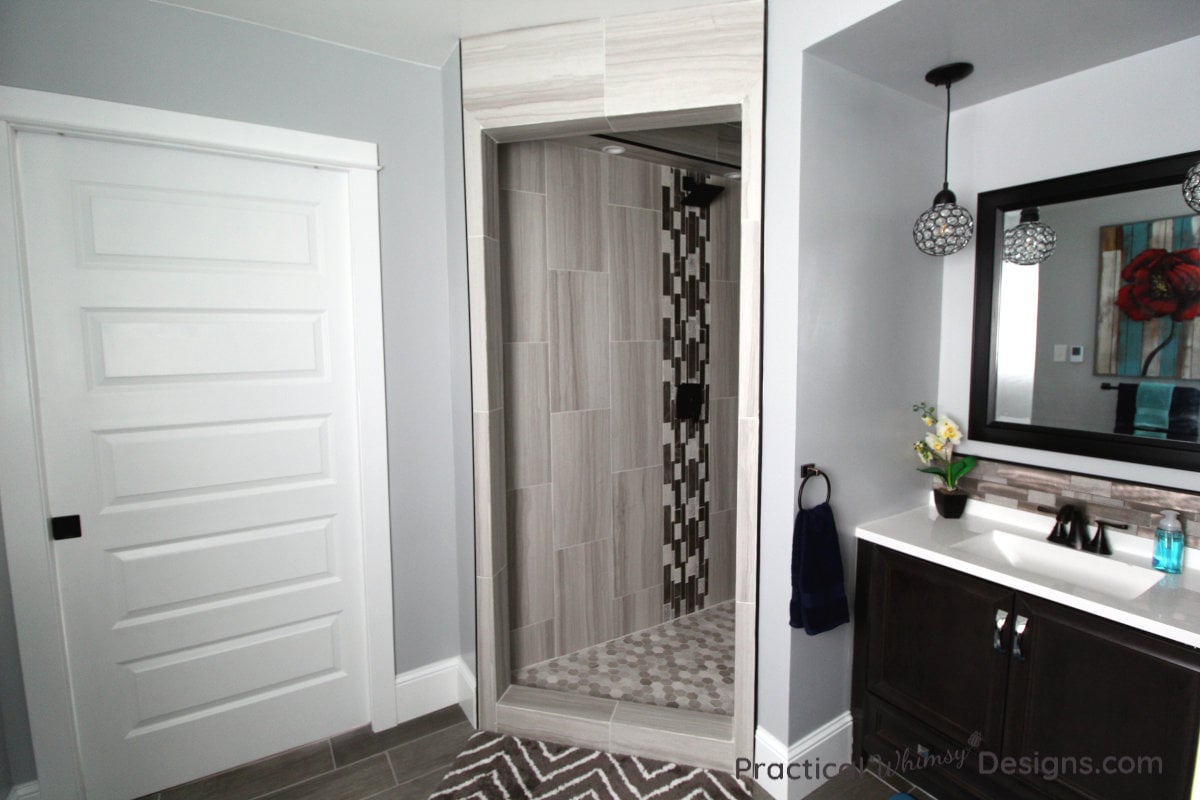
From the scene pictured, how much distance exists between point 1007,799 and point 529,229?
251cm

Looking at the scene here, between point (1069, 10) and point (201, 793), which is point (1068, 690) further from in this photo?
point (201, 793)

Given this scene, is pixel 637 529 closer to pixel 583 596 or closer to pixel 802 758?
pixel 583 596

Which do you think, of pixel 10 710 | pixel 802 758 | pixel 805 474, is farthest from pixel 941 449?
pixel 10 710

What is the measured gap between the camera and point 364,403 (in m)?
2.12

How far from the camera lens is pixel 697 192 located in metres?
2.73

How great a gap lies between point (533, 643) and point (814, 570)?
136cm

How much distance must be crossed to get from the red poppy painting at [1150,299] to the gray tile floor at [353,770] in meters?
2.67

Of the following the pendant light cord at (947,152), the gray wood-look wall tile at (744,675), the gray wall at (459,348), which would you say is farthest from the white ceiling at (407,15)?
the gray wood-look wall tile at (744,675)

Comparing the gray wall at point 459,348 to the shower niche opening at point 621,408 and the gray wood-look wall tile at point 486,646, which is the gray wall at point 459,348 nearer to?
the gray wood-look wall tile at point 486,646

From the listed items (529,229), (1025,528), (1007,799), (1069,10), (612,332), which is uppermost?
(1069,10)

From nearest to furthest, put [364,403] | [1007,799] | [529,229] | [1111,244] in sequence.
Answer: [1007,799], [1111,244], [364,403], [529,229]

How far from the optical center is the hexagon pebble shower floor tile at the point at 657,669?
91.4 inches

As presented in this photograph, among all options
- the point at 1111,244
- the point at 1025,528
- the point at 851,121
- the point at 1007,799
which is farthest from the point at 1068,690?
the point at 851,121

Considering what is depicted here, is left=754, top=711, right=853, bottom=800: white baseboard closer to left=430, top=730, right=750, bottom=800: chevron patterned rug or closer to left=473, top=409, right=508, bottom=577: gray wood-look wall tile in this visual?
left=430, top=730, right=750, bottom=800: chevron patterned rug
